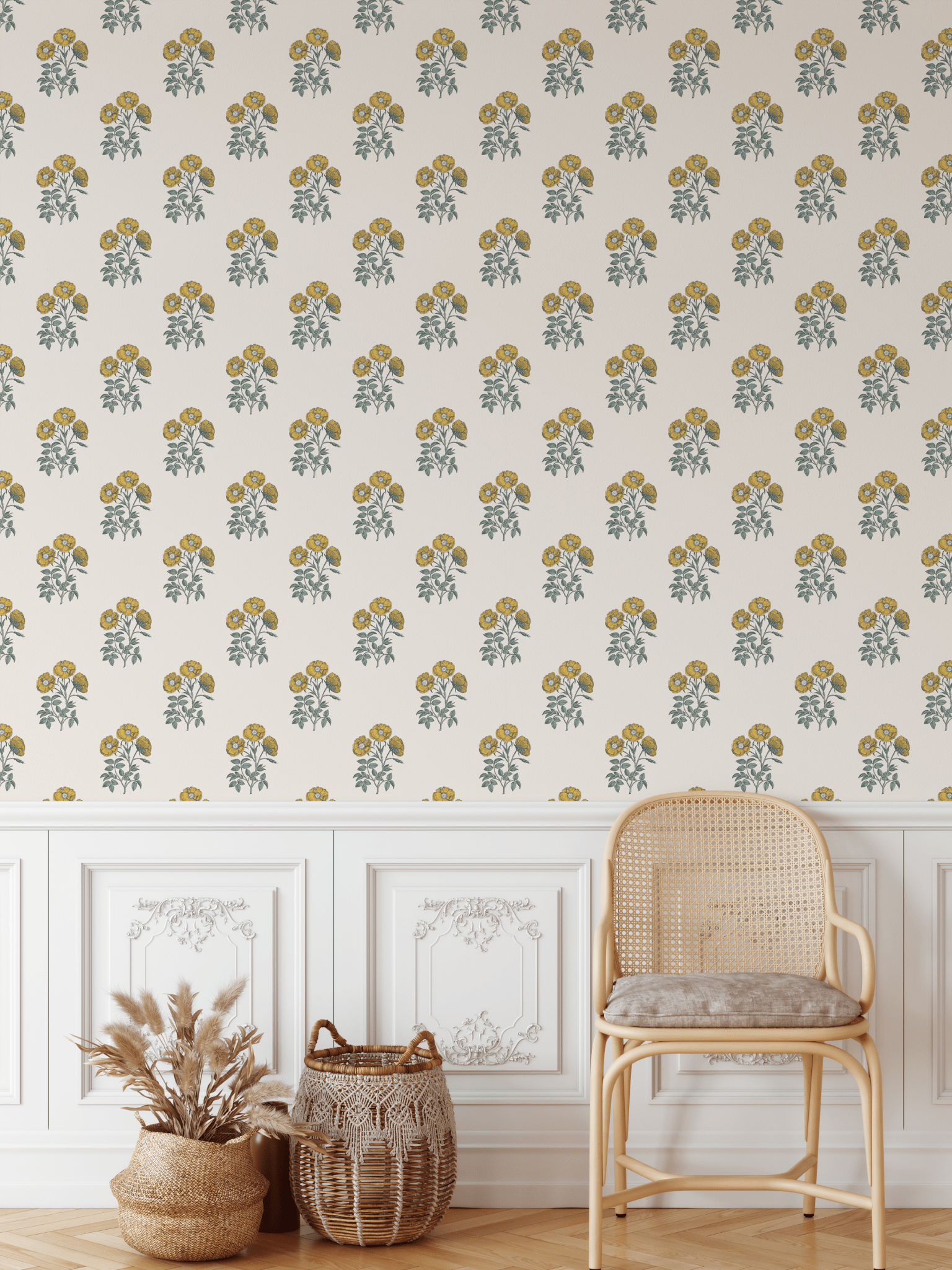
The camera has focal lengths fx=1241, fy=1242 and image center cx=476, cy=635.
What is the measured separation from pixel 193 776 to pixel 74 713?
298 millimetres

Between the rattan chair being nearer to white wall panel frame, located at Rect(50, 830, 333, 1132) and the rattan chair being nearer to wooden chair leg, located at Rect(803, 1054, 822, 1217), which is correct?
wooden chair leg, located at Rect(803, 1054, 822, 1217)

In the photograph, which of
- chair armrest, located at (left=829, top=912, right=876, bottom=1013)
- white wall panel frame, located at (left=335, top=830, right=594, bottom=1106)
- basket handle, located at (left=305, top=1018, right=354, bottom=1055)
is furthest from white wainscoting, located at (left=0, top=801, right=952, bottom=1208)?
chair armrest, located at (left=829, top=912, right=876, bottom=1013)

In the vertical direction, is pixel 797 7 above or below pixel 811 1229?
above

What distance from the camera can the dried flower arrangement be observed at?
7.66 ft

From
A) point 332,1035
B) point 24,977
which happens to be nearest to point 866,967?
point 332,1035

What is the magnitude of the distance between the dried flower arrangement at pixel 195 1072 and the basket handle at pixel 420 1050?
0.22 m

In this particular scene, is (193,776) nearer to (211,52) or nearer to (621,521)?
(621,521)

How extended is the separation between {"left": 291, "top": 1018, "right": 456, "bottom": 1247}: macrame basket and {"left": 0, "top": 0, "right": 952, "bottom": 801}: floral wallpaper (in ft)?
1.98

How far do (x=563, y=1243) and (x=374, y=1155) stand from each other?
1.35 feet

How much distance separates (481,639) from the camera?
8.93 ft

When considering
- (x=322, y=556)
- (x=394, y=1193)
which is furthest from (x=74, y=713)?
(x=394, y=1193)

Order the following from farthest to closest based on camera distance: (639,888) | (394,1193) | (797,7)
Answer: (797,7), (639,888), (394,1193)

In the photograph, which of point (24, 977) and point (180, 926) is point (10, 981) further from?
point (180, 926)

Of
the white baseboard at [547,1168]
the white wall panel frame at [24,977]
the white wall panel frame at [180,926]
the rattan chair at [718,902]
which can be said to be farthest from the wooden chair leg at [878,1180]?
the white wall panel frame at [24,977]
